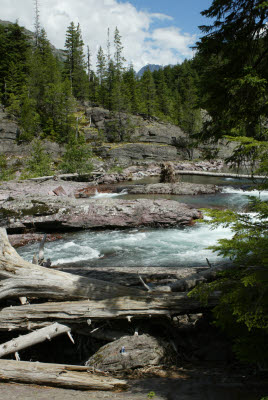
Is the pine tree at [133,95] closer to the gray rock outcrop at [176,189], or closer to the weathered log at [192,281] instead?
the gray rock outcrop at [176,189]

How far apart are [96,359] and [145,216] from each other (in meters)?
9.76

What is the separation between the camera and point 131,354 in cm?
422

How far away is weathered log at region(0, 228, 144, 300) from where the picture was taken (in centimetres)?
511

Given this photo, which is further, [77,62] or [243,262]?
[77,62]

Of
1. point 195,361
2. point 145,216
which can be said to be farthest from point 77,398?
point 145,216

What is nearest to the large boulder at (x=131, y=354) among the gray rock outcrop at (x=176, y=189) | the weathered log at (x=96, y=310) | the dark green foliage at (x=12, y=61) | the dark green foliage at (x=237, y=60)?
the weathered log at (x=96, y=310)

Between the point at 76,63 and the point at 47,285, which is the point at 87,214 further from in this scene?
the point at 76,63

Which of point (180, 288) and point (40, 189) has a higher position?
point (40, 189)

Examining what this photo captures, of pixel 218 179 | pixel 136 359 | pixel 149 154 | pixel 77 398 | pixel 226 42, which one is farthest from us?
pixel 149 154

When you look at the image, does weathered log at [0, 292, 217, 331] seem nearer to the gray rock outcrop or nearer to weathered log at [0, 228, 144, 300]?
weathered log at [0, 228, 144, 300]

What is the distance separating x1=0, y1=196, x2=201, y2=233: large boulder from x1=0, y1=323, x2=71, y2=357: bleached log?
8.74m

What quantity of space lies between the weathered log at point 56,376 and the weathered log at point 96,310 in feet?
2.37

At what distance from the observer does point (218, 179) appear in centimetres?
3133

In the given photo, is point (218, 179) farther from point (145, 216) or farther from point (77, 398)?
point (77, 398)
